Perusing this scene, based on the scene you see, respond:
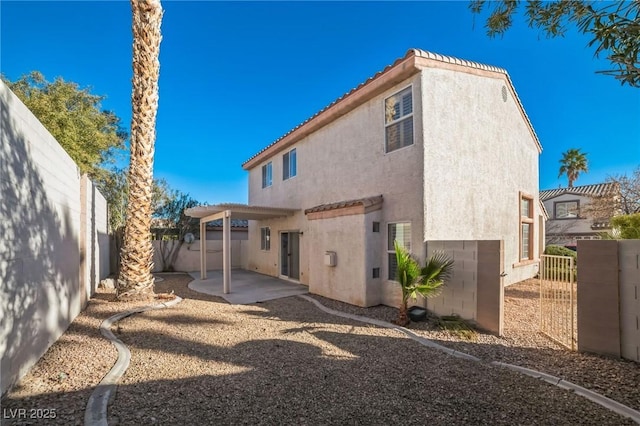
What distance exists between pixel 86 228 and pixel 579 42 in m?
12.1

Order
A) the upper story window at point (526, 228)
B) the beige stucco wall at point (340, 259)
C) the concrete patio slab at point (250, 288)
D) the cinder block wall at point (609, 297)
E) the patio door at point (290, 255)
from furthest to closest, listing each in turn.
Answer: the patio door at point (290, 255) → the upper story window at point (526, 228) → the concrete patio slab at point (250, 288) → the beige stucco wall at point (340, 259) → the cinder block wall at point (609, 297)

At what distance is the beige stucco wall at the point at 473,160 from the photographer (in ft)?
28.1

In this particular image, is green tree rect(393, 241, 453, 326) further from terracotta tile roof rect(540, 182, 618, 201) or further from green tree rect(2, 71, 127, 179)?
terracotta tile roof rect(540, 182, 618, 201)

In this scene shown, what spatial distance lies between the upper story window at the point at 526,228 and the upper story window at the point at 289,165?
984cm

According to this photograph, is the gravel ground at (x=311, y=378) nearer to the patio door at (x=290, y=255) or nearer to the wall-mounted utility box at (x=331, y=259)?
the wall-mounted utility box at (x=331, y=259)

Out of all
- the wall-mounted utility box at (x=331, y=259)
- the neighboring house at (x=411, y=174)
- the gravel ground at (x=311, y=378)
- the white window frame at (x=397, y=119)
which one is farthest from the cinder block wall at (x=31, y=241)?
the white window frame at (x=397, y=119)

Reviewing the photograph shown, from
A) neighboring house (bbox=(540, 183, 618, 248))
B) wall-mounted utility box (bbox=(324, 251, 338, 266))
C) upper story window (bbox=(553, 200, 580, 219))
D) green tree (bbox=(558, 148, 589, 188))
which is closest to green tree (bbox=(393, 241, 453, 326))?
wall-mounted utility box (bbox=(324, 251, 338, 266))

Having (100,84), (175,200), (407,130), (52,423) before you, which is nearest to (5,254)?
(52,423)

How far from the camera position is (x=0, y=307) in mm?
3652

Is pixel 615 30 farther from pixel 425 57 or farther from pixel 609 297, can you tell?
pixel 425 57

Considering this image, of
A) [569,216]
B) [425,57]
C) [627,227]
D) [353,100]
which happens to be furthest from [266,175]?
[569,216]

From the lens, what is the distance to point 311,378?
4.55 metres

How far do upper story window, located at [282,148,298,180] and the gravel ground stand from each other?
8.77 meters

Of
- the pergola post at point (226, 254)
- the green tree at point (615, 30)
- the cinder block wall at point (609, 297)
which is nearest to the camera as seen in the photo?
the green tree at point (615, 30)
